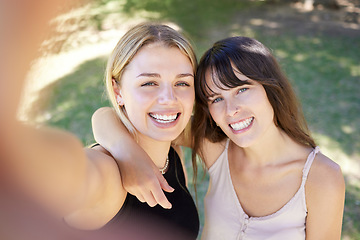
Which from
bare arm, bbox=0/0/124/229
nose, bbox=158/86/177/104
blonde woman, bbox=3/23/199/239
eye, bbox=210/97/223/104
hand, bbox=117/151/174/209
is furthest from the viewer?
eye, bbox=210/97/223/104

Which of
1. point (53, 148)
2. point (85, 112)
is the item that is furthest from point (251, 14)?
point (53, 148)

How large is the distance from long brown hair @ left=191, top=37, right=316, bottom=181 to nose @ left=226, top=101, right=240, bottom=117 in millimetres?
116

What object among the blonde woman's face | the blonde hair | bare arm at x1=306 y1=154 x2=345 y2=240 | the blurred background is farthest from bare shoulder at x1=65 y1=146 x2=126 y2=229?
the blurred background

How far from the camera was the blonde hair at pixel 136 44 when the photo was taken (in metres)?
2.17

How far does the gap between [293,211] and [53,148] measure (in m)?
1.86

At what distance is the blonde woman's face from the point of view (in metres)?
2.13

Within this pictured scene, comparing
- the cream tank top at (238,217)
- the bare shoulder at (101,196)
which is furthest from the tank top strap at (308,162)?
the bare shoulder at (101,196)

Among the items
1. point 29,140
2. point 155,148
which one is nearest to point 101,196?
point 155,148

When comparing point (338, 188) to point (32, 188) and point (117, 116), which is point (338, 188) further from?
point (32, 188)

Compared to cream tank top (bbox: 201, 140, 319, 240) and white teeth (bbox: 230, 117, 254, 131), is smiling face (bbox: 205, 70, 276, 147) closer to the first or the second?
white teeth (bbox: 230, 117, 254, 131)

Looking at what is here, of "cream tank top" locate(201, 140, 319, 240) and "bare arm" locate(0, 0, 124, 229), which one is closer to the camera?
"bare arm" locate(0, 0, 124, 229)

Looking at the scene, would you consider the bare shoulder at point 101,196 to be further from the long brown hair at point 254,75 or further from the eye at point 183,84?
the long brown hair at point 254,75

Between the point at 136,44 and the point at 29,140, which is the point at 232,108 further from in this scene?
the point at 29,140

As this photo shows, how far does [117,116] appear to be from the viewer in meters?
2.48
